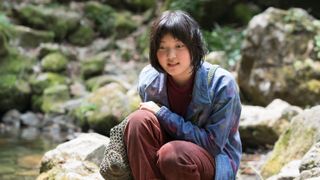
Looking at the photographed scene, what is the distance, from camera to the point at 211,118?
9.06 ft

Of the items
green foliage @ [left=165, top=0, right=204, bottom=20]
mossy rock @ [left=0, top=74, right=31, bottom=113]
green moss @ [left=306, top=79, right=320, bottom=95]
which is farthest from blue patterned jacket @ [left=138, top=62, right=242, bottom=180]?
green foliage @ [left=165, top=0, right=204, bottom=20]

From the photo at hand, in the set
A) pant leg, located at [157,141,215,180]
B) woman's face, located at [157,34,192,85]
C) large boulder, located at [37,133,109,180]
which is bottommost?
large boulder, located at [37,133,109,180]

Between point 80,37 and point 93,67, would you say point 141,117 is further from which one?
point 80,37

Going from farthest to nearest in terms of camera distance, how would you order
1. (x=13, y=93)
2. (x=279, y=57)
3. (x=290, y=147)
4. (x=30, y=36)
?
1. (x=30, y=36)
2. (x=13, y=93)
3. (x=279, y=57)
4. (x=290, y=147)

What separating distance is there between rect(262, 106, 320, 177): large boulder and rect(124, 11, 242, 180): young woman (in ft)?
4.43

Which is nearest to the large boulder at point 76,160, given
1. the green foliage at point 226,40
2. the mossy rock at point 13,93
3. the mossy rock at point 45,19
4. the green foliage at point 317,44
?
the green foliage at point 317,44

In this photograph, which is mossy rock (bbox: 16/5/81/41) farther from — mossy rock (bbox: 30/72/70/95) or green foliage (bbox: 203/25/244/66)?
green foliage (bbox: 203/25/244/66)

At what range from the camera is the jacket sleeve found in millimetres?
2713

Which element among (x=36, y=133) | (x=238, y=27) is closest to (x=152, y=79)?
(x=36, y=133)

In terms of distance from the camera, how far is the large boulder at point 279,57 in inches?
281

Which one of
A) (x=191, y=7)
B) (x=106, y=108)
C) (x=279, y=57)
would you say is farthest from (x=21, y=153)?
(x=191, y=7)

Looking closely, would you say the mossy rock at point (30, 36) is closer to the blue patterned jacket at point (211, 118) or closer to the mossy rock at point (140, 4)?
the mossy rock at point (140, 4)

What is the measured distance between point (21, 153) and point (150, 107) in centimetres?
445

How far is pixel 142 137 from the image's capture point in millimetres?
2670
